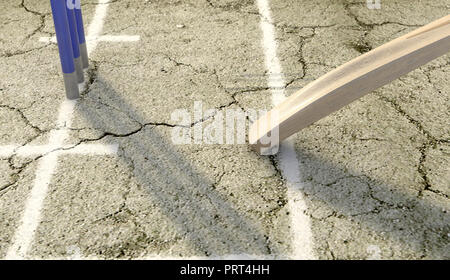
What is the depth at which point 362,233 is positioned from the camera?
2701 millimetres

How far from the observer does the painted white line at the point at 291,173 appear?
2.66 m

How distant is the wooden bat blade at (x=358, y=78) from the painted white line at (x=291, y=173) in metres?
0.14

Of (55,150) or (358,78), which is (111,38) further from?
(358,78)

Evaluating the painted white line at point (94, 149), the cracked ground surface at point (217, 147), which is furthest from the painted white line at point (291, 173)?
the painted white line at point (94, 149)

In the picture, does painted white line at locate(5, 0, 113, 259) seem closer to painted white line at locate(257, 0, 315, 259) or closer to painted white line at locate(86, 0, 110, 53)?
painted white line at locate(86, 0, 110, 53)

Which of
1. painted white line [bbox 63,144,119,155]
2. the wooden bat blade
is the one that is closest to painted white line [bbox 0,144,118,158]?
painted white line [bbox 63,144,119,155]

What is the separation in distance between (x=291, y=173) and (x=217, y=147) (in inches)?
18.8

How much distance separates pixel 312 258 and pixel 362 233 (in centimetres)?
30

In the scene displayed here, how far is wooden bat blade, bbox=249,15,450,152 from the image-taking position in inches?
115

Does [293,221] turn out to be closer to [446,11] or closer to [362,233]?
[362,233]

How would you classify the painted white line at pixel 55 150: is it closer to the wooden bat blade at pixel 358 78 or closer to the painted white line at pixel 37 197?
the painted white line at pixel 37 197

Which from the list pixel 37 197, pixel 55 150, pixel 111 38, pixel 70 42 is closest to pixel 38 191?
pixel 37 197

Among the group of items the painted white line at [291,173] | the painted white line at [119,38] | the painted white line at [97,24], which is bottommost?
the painted white line at [291,173]

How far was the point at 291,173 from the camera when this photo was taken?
306 centimetres
